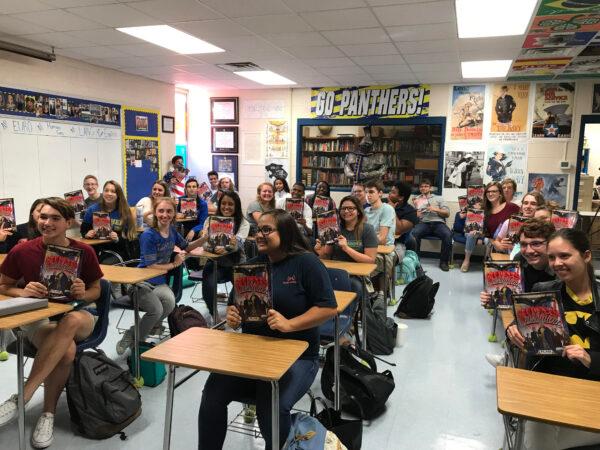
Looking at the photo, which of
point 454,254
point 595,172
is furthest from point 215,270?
point 595,172

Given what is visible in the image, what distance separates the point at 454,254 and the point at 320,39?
4518mm

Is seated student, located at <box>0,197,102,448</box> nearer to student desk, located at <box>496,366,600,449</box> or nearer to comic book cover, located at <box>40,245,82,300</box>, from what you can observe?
comic book cover, located at <box>40,245,82,300</box>

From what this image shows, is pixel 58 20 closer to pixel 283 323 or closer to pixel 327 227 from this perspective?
pixel 327 227

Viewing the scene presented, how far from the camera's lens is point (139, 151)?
25.4 feet

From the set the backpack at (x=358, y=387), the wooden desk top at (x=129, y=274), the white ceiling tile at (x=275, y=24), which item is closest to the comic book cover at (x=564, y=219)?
the backpack at (x=358, y=387)

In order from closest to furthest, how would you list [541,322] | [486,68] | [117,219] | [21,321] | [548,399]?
A: [548,399], [541,322], [21,321], [117,219], [486,68]

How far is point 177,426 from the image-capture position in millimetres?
2695

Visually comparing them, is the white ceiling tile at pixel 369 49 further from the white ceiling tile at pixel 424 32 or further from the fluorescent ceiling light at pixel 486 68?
the fluorescent ceiling light at pixel 486 68

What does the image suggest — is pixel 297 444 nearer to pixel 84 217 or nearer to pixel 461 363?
pixel 461 363

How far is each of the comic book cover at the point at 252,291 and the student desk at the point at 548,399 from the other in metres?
0.96

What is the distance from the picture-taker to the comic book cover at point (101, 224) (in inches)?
176

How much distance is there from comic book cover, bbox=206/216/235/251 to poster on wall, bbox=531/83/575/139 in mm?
5633

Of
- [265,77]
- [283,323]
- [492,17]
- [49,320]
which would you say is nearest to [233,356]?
[283,323]

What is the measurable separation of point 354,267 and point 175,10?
8.99 ft
